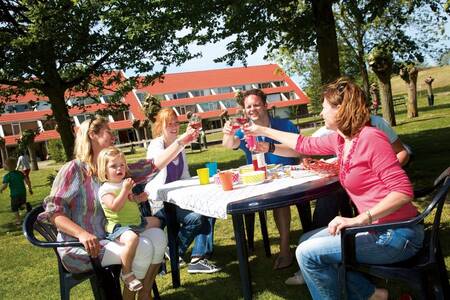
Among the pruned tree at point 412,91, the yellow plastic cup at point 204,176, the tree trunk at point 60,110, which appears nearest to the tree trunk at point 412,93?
the pruned tree at point 412,91

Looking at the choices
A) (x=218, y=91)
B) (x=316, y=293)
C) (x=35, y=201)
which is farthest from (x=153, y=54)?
(x=218, y=91)

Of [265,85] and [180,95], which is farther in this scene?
[265,85]

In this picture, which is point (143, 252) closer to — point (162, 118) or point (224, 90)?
point (162, 118)

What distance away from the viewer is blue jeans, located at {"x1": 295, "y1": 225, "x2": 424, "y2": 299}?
2.46 m

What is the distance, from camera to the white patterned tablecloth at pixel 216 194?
9.82 ft

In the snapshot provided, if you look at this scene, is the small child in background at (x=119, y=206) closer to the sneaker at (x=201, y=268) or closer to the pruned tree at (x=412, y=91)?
the sneaker at (x=201, y=268)

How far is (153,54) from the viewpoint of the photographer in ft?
47.1

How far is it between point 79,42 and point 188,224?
10.8 meters

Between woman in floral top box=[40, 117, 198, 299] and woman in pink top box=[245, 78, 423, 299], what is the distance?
121 centimetres

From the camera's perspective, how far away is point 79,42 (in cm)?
1360

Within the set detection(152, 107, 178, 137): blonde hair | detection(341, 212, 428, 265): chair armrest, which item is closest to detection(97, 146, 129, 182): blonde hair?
detection(152, 107, 178, 137): blonde hair

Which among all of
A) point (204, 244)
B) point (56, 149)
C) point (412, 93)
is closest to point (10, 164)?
point (204, 244)

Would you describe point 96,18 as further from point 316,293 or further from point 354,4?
point 316,293

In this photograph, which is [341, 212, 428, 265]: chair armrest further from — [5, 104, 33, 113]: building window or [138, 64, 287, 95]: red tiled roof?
[138, 64, 287, 95]: red tiled roof
